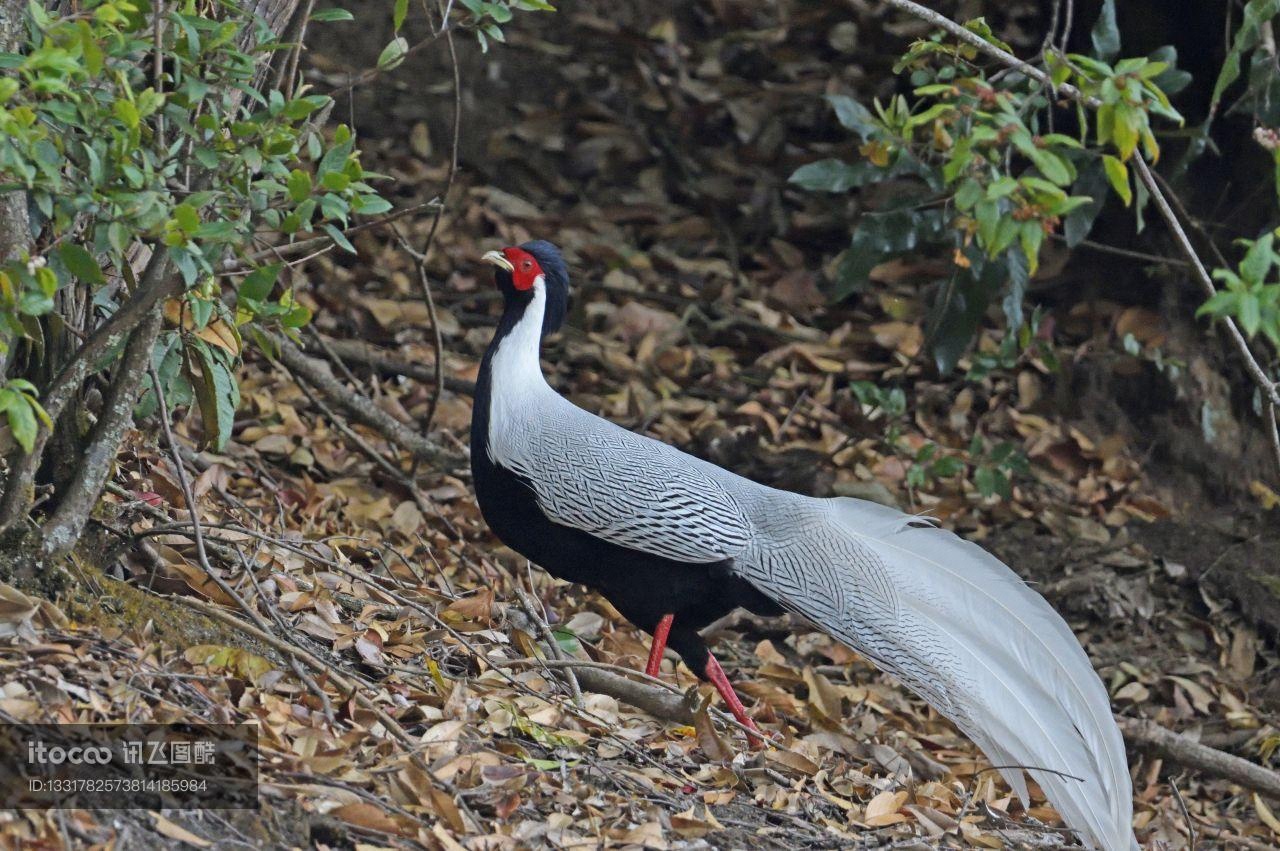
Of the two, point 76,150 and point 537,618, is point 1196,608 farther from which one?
point 76,150

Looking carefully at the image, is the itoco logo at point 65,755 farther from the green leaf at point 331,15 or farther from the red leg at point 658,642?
the red leg at point 658,642

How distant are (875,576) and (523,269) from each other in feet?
4.88

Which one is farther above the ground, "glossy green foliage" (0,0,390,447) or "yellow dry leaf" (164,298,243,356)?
"glossy green foliage" (0,0,390,447)

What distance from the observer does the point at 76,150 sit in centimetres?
280

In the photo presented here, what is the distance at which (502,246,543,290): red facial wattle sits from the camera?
4.46 m

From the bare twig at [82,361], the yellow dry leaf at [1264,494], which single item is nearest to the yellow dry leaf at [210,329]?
the bare twig at [82,361]

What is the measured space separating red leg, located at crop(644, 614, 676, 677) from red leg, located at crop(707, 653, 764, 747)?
0.19 m

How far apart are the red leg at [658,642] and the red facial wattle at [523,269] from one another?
45.6 inches

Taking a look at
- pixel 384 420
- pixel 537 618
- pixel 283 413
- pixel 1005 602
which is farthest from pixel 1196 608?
pixel 283 413

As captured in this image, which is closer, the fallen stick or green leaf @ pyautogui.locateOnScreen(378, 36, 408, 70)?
green leaf @ pyautogui.locateOnScreen(378, 36, 408, 70)

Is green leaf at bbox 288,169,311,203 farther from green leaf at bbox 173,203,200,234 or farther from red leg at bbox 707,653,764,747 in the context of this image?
red leg at bbox 707,653,764,747

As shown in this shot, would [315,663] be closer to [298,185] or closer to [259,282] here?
[259,282]

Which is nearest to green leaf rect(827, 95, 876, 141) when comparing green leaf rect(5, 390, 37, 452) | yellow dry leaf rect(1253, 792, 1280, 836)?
yellow dry leaf rect(1253, 792, 1280, 836)

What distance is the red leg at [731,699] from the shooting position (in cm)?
399
